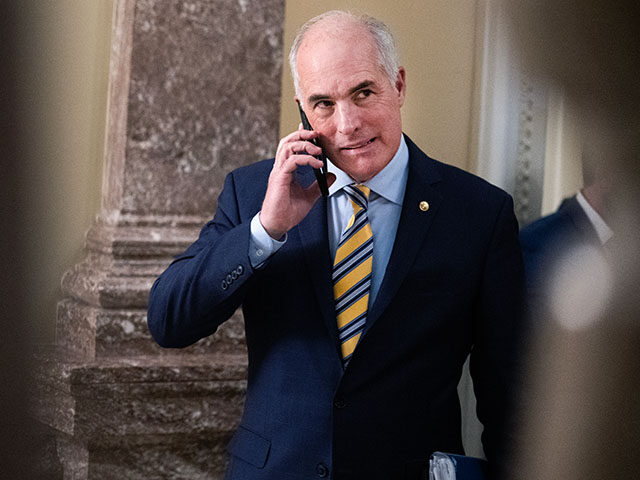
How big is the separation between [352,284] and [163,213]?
1.18m

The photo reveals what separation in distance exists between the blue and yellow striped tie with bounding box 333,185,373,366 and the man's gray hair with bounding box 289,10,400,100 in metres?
0.32

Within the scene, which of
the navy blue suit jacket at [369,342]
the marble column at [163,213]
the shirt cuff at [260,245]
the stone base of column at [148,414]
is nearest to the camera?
the shirt cuff at [260,245]

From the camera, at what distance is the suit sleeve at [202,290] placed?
1.61 m

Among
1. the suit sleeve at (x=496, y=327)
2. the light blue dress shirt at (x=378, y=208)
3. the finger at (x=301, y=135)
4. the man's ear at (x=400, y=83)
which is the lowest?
the suit sleeve at (x=496, y=327)

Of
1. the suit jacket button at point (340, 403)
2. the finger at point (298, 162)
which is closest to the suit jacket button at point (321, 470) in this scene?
the suit jacket button at point (340, 403)

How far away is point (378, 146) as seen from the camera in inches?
66.3

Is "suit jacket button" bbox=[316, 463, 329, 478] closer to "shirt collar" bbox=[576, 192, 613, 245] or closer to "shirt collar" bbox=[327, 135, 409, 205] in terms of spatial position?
"shirt collar" bbox=[327, 135, 409, 205]

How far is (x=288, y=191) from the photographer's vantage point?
155 cm

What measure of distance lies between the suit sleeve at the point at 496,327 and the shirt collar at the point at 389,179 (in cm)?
22

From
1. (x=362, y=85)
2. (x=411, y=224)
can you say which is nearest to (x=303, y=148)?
(x=362, y=85)

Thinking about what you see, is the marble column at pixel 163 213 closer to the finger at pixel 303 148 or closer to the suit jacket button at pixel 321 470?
the suit jacket button at pixel 321 470

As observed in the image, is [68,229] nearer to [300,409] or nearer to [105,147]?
[300,409]

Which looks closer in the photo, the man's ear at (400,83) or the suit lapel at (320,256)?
the suit lapel at (320,256)

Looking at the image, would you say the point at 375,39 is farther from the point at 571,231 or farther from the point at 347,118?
the point at 571,231
